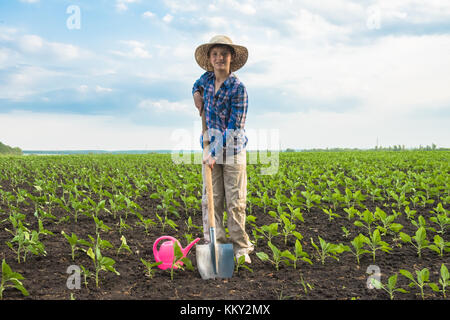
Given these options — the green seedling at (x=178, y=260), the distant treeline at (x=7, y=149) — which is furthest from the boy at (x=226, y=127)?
the distant treeline at (x=7, y=149)

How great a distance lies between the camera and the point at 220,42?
12.6 feet

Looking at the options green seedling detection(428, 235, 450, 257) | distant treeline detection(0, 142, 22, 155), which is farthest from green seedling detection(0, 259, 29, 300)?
distant treeline detection(0, 142, 22, 155)

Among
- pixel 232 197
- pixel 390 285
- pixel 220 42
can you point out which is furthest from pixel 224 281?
pixel 220 42

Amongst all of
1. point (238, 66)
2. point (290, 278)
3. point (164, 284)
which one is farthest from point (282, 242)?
point (238, 66)

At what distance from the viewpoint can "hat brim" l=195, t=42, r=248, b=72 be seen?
13.1 ft

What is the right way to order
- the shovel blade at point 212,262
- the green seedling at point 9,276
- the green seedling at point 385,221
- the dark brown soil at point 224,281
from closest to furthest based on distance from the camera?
the green seedling at point 9,276 < the dark brown soil at point 224,281 < the shovel blade at point 212,262 < the green seedling at point 385,221

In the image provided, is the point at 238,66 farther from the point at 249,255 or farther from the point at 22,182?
the point at 22,182

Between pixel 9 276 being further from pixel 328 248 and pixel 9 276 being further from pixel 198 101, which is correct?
pixel 328 248

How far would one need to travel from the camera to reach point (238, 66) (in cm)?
427

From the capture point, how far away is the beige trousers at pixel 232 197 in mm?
4004

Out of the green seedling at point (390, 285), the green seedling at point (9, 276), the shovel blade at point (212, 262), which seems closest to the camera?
the green seedling at point (9, 276)

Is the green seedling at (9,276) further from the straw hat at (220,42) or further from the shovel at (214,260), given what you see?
the straw hat at (220,42)

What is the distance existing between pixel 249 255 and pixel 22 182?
964 cm

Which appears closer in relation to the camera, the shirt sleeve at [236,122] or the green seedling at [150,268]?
the green seedling at [150,268]
